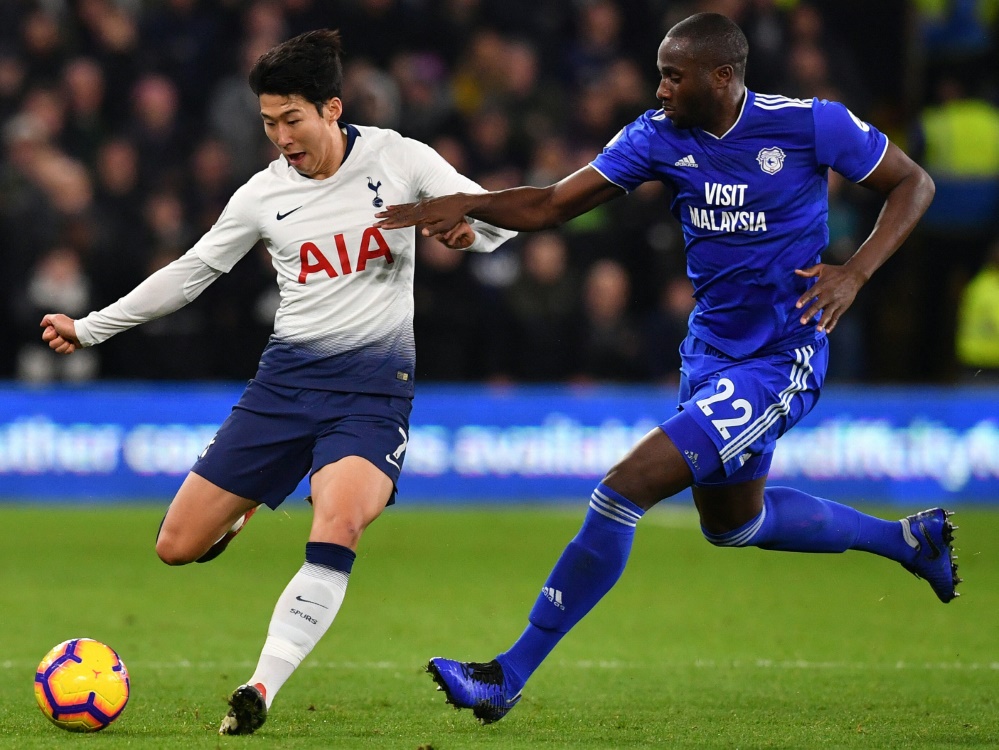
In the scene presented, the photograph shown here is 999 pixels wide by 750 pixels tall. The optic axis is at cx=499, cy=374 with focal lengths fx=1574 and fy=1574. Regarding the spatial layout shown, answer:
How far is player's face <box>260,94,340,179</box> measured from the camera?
557cm

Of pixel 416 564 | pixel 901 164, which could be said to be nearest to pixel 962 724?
pixel 901 164

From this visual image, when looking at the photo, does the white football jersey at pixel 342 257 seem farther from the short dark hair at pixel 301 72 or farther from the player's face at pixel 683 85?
the player's face at pixel 683 85

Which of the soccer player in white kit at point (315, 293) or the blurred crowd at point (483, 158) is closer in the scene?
the soccer player in white kit at point (315, 293)

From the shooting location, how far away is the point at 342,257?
5.75 meters

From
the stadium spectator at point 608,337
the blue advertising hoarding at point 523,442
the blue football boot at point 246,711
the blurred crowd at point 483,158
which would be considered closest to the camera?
the blue football boot at point 246,711

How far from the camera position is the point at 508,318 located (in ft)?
44.3

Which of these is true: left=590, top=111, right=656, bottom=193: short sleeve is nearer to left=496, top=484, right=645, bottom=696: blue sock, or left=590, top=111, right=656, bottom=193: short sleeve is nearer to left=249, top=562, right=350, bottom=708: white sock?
left=496, top=484, right=645, bottom=696: blue sock

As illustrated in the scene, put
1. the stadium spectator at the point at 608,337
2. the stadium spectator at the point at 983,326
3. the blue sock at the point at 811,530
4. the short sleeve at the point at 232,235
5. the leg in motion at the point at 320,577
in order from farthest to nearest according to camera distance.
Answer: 1. the stadium spectator at the point at 983,326
2. the stadium spectator at the point at 608,337
3. the blue sock at the point at 811,530
4. the short sleeve at the point at 232,235
5. the leg in motion at the point at 320,577

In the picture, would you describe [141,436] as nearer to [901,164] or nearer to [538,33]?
[538,33]

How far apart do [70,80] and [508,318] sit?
440 centimetres

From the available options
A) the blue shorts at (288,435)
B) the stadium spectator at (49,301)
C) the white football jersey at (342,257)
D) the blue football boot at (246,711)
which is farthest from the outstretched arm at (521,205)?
the stadium spectator at (49,301)

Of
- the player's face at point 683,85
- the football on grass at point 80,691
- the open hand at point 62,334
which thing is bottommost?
the football on grass at point 80,691

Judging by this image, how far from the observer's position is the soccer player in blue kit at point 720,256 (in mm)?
5484

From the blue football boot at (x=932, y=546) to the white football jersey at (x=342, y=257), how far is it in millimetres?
2105
